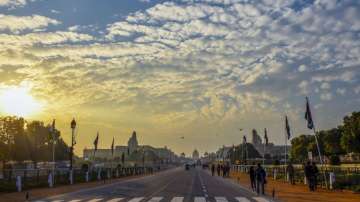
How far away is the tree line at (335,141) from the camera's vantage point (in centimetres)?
9006

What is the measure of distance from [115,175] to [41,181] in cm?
3230

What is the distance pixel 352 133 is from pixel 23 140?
71330 millimetres

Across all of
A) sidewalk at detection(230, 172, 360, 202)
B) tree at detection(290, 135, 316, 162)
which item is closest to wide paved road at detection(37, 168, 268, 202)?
sidewalk at detection(230, 172, 360, 202)

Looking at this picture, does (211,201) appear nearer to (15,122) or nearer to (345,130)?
(345,130)

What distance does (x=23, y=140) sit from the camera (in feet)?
365

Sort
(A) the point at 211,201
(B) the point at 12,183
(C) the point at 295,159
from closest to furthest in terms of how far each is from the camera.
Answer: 1. (A) the point at 211,201
2. (B) the point at 12,183
3. (C) the point at 295,159

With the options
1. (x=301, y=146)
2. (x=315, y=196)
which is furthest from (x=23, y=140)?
(x=315, y=196)

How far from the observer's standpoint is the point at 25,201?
25953mm

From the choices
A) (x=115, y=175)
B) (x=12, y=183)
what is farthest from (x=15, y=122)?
(x=12, y=183)

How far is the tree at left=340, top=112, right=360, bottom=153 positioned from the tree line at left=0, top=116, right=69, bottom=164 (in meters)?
55.5

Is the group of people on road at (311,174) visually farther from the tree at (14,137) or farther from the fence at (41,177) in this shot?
the tree at (14,137)

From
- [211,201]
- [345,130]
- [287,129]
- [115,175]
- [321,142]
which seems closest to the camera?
[211,201]

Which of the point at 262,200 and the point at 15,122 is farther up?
the point at 15,122

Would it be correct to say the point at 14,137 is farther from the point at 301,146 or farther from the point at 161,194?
the point at 301,146
